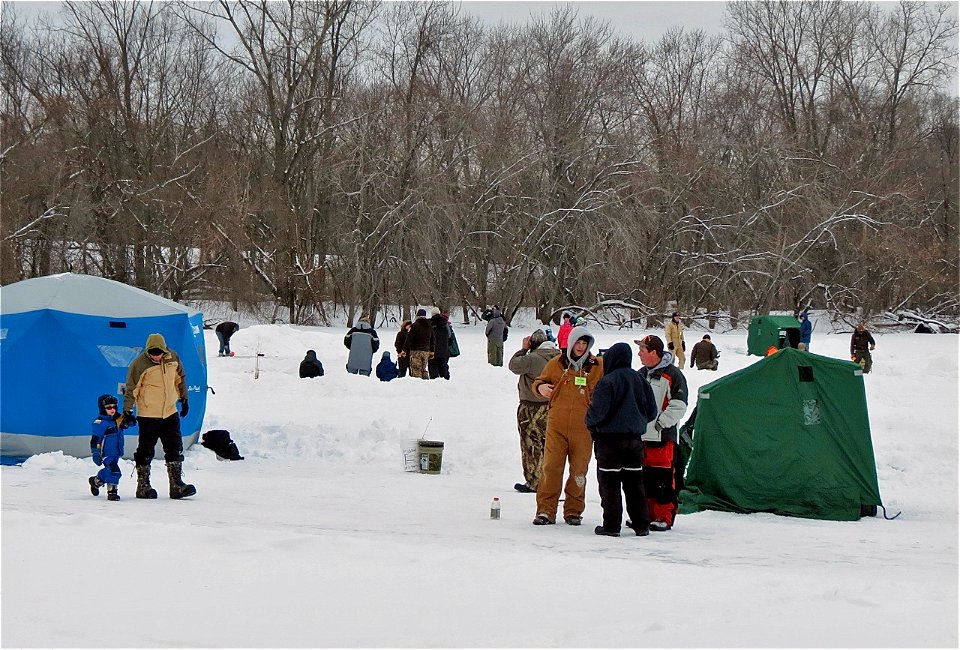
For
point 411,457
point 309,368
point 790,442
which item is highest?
point 309,368

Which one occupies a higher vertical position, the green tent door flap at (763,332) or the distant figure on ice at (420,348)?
the green tent door flap at (763,332)

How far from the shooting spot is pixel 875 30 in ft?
182

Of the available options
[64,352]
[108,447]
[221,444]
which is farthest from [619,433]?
[64,352]

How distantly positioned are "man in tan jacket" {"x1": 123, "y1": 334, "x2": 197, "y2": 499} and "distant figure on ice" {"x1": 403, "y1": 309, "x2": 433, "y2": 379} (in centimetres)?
1080

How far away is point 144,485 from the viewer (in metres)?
9.87

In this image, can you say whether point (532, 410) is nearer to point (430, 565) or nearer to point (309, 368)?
point (430, 565)

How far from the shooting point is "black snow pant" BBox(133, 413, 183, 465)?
985 cm

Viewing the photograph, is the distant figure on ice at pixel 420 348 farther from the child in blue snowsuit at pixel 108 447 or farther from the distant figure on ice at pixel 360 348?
the child in blue snowsuit at pixel 108 447

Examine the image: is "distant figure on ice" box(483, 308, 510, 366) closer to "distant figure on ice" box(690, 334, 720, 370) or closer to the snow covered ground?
"distant figure on ice" box(690, 334, 720, 370)

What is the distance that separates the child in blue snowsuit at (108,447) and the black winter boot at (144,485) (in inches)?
8.3

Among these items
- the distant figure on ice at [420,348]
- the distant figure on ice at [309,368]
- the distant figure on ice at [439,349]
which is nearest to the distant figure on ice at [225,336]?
the distant figure on ice at [309,368]

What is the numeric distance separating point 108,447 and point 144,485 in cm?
51

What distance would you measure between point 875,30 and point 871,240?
1673 centimetres

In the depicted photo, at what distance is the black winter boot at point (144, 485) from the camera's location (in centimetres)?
982
